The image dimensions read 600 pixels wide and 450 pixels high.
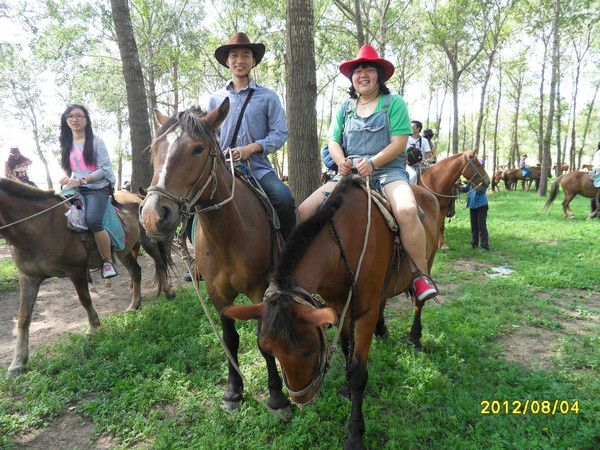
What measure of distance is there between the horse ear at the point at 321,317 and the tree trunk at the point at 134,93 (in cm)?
742

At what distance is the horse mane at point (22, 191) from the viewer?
14.1 feet

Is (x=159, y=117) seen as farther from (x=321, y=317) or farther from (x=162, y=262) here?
(x=162, y=262)

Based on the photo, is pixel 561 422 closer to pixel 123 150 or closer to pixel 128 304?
pixel 128 304

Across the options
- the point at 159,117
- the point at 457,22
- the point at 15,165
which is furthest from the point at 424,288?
the point at 457,22

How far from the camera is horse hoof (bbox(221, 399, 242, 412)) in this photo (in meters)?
3.36

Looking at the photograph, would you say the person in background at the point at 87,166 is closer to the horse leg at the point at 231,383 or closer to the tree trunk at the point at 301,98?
the horse leg at the point at 231,383

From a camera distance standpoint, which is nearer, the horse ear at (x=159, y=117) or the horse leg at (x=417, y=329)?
the horse ear at (x=159, y=117)

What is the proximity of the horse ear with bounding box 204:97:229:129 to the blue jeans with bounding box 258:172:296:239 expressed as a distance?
39.5 inches

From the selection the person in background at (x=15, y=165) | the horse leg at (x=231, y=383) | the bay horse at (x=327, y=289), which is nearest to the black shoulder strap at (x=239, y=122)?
the bay horse at (x=327, y=289)

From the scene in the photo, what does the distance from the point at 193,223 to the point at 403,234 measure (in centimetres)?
201

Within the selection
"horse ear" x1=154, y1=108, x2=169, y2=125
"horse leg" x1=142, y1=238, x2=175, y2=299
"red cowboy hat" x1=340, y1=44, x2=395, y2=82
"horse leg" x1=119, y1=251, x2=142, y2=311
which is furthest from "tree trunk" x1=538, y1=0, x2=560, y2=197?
"horse leg" x1=119, y1=251, x2=142, y2=311

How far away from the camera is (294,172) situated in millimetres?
5660

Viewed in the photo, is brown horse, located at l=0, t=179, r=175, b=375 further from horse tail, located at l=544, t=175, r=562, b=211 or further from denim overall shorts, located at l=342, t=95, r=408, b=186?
horse tail, located at l=544, t=175, r=562, b=211

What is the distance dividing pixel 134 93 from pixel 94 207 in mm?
4557
